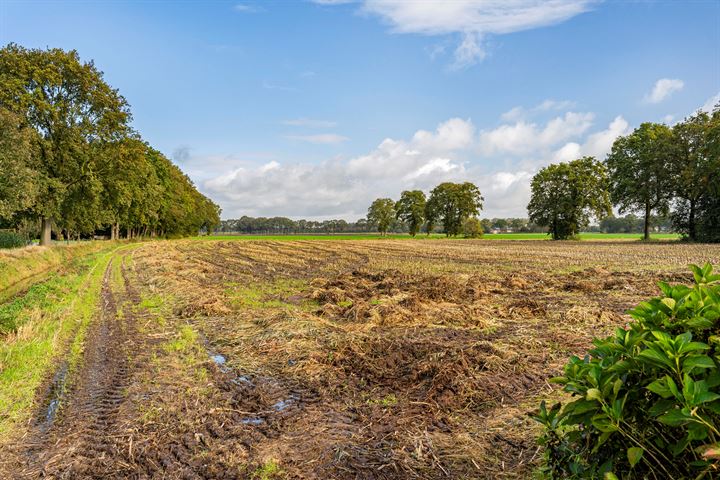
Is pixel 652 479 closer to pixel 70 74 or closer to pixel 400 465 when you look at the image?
pixel 400 465

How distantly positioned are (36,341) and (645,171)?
63240mm

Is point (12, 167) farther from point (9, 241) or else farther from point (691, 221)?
point (691, 221)

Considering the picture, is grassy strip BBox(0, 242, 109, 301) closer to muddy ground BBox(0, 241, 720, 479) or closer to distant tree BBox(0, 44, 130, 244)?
distant tree BBox(0, 44, 130, 244)

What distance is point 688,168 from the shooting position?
46.1 meters

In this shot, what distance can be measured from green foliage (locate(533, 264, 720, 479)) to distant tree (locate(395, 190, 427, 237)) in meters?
115

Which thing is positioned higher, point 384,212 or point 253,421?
point 384,212

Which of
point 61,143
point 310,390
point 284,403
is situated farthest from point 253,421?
point 61,143

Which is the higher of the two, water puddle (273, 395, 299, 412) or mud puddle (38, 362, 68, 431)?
water puddle (273, 395, 299, 412)

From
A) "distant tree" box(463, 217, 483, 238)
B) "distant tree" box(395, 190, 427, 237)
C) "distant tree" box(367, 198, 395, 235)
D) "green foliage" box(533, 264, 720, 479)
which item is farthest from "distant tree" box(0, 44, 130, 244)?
"distant tree" box(367, 198, 395, 235)

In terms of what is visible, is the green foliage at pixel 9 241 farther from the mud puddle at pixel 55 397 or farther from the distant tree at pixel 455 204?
the distant tree at pixel 455 204

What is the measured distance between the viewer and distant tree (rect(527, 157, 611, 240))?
211ft

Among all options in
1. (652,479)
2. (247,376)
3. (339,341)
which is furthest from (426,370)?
(652,479)

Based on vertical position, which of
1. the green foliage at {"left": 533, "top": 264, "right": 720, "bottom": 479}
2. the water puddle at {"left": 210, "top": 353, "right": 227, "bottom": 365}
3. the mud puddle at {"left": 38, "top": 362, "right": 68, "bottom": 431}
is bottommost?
the mud puddle at {"left": 38, "top": 362, "right": 68, "bottom": 431}

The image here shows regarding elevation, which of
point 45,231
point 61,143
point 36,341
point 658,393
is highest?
point 61,143
